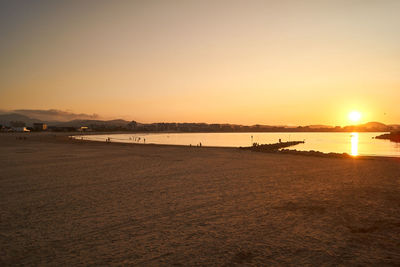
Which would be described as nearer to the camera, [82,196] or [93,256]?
[93,256]

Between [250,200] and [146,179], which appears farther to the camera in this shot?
[146,179]

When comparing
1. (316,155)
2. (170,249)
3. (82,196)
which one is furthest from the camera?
(316,155)

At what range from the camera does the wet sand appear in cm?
552

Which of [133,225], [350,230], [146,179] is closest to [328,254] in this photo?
[350,230]

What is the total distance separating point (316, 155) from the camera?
28.6 metres

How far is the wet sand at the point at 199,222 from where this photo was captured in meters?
5.52

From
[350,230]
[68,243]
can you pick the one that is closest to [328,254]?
[350,230]

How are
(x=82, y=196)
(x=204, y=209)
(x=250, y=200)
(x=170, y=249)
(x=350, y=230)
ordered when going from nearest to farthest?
(x=170, y=249), (x=350, y=230), (x=204, y=209), (x=250, y=200), (x=82, y=196)

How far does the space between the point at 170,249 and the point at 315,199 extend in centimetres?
653

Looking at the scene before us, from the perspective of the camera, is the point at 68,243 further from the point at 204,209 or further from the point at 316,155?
the point at 316,155

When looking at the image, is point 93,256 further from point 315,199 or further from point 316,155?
point 316,155

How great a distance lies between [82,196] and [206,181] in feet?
19.2

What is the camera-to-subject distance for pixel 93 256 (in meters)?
5.46

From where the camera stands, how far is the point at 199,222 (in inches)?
297
